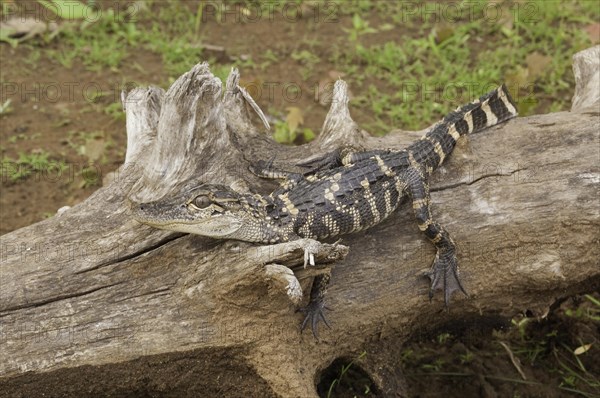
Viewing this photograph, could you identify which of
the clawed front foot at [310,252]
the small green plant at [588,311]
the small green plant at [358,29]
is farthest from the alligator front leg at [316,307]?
the small green plant at [358,29]

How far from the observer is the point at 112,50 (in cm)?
694

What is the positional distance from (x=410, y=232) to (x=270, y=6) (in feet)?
13.9

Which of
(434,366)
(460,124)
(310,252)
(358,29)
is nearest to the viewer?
(310,252)

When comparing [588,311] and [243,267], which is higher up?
[243,267]

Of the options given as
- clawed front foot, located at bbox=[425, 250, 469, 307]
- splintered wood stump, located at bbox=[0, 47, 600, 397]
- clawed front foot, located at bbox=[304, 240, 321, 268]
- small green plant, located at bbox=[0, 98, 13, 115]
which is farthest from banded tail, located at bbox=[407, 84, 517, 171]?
small green plant, located at bbox=[0, 98, 13, 115]

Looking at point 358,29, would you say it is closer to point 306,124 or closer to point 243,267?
point 306,124

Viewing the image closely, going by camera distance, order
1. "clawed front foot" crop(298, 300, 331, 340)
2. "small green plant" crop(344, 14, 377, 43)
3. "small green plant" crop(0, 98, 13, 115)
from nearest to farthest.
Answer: "clawed front foot" crop(298, 300, 331, 340) → "small green plant" crop(0, 98, 13, 115) → "small green plant" crop(344, 14, 377, 43)

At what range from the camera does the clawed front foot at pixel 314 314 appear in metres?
3.73

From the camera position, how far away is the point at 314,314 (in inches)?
148

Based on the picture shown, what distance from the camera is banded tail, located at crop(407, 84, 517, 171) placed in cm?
424

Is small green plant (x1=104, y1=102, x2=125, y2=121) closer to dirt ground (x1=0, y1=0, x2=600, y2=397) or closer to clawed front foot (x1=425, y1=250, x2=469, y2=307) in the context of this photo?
dirt ground (x1=0, y1=0, x2=600, y2=397)

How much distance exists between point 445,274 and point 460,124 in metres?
1.08

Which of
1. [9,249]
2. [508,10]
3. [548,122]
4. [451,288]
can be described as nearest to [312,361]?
[451,288]

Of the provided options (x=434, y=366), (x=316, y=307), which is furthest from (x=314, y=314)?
(x=434, y=366)
